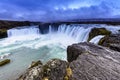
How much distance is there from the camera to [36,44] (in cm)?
1598

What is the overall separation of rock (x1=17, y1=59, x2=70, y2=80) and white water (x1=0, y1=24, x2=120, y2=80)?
5248 millimetres

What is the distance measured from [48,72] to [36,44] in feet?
44.7

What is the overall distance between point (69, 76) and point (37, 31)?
21.7 meters

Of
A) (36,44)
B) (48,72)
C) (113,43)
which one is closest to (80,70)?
(48,72)

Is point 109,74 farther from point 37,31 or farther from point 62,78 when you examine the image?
point 37,31

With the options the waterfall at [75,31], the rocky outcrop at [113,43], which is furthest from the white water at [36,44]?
the rocky outcrop at [113,43]

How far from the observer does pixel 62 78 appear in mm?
2539

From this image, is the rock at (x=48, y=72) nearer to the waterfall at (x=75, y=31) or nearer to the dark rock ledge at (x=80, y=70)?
the dark rock ledge at (x=80, y=70)

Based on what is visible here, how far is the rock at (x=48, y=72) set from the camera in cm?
244

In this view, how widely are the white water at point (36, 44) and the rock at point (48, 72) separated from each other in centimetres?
525

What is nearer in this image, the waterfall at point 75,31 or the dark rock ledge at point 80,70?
the dark rock ledge at point 80,70

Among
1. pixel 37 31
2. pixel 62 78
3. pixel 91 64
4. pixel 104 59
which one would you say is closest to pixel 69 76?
pixel 62 78

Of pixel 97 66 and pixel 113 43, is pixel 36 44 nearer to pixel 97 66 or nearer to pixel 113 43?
pixel 113 43

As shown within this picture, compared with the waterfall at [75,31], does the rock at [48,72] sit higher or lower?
higher
